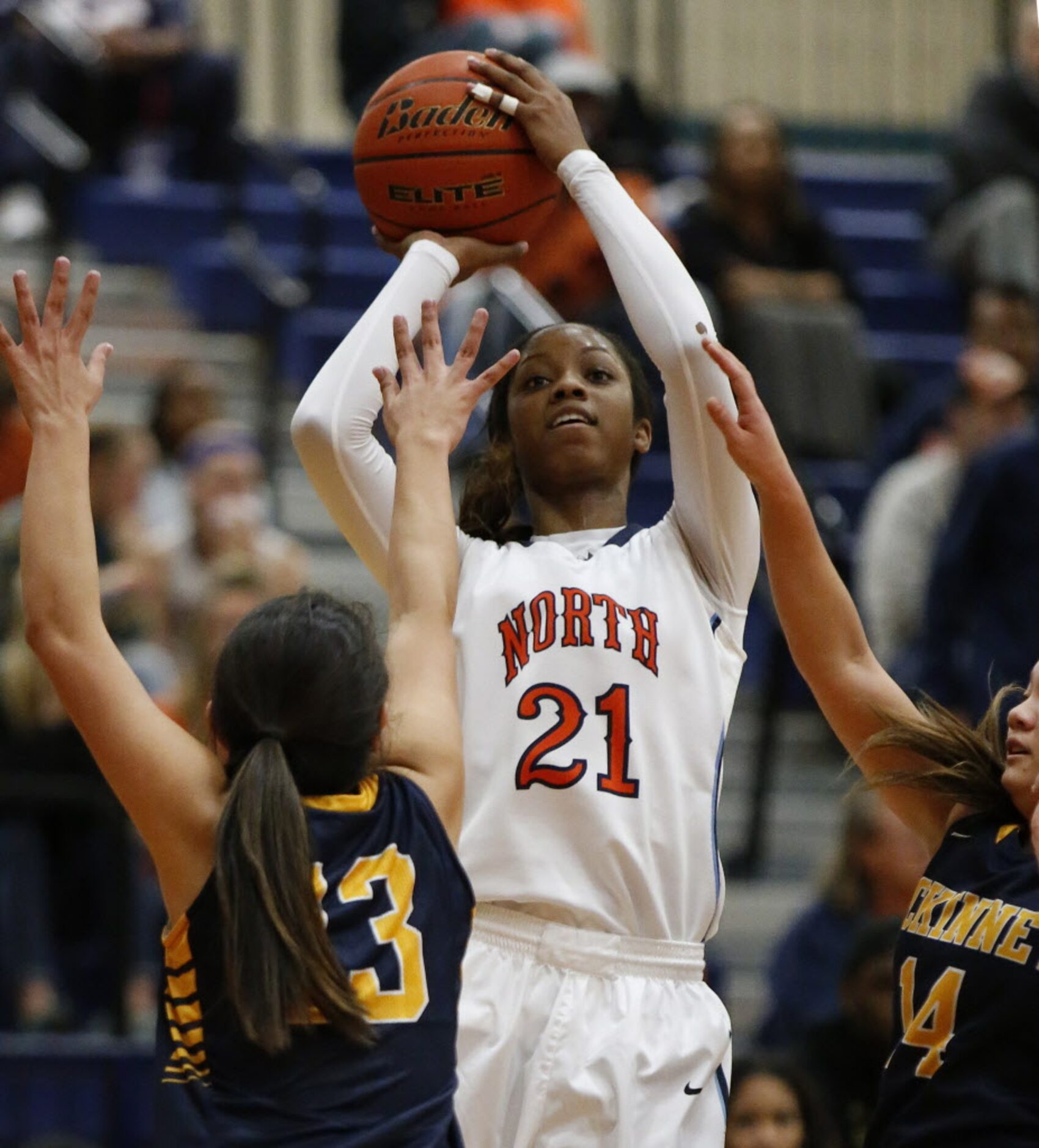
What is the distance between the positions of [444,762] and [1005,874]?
0.95 meters

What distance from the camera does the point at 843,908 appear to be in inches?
259

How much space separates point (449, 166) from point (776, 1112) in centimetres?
249

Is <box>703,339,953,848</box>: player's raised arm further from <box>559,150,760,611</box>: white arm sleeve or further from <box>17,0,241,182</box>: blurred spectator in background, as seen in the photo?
<box>17,0,241,182</box>: blurred spectator in background

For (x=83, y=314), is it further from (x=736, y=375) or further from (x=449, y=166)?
(x=736, y=375)

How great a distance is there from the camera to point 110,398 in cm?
922

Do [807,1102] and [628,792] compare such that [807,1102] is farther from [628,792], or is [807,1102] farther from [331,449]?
[331,449]

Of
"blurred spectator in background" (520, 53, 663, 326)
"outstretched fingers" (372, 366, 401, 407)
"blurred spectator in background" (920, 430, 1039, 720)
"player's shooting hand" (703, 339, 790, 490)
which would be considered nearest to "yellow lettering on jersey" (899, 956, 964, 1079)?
"player's shooting hand" (703, 339, 790, 490)

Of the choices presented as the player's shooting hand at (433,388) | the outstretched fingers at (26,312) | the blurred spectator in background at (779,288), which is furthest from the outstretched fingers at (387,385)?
the blurred spectator in background at (779,288)

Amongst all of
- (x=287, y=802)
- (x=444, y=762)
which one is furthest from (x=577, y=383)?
(x=287, y=802)

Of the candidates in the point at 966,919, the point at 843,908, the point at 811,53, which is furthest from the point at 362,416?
the point at 811,53

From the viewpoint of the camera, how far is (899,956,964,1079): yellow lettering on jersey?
3.47m

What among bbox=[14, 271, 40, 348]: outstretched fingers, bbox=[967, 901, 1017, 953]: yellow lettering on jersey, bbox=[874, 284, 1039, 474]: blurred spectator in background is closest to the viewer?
bbox=[14, 271, 40, 348]: outstretched fingers

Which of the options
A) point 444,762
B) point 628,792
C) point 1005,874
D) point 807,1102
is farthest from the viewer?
point 807,1102

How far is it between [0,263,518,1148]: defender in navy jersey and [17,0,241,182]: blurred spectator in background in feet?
23.8
